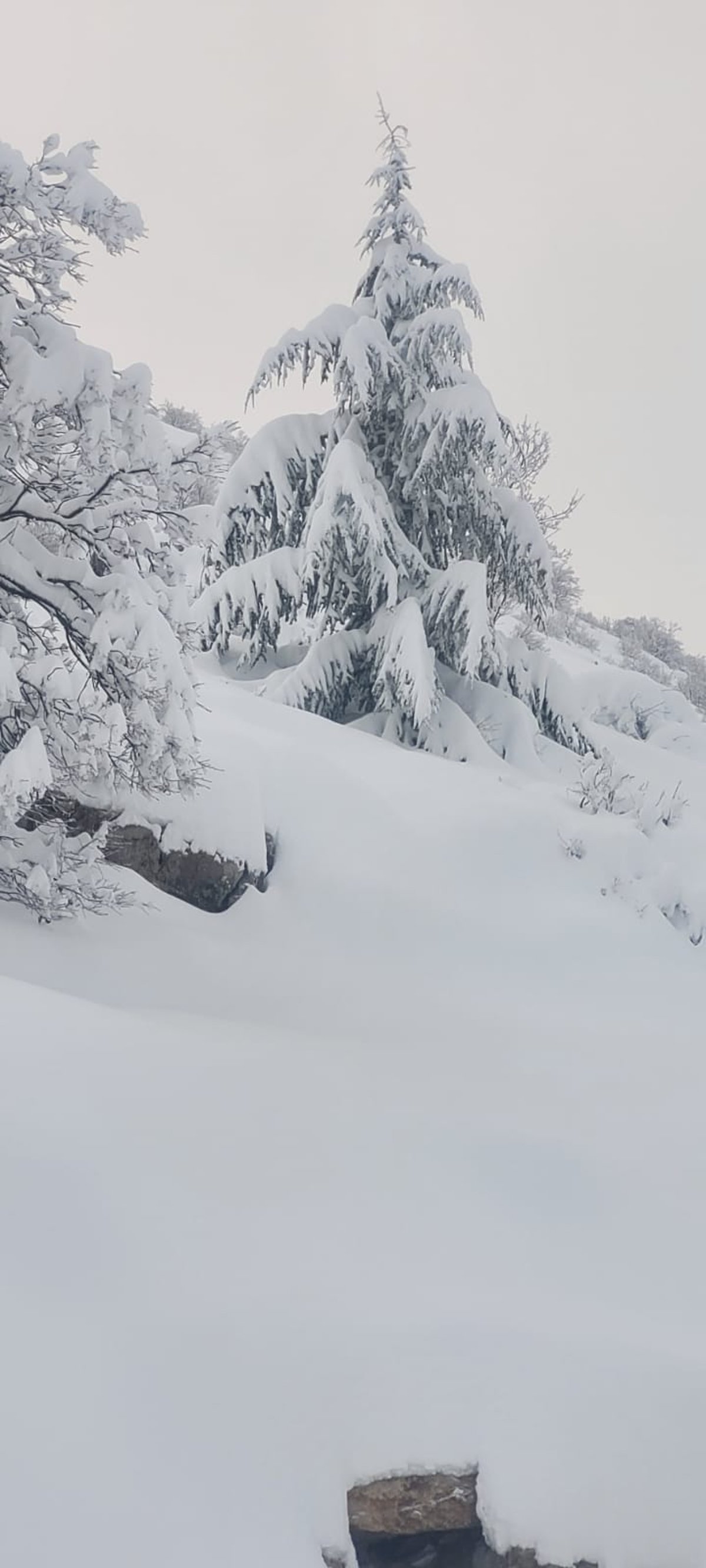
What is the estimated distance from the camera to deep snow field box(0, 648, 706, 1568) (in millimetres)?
2377

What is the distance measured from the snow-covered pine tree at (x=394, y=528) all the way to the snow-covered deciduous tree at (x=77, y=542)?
4.55 meters

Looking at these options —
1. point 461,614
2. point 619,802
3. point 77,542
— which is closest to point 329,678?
point 461,614

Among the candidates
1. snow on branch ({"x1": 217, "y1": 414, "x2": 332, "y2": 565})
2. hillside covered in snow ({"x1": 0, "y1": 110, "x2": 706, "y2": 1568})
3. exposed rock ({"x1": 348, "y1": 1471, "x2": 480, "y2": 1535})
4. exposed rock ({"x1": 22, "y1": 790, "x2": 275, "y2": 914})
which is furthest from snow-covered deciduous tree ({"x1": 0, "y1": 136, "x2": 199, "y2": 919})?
snow on branch ({"x1": 217, "y1": 414, "x2": 332, "y2": 565})

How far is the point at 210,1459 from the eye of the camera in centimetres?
239

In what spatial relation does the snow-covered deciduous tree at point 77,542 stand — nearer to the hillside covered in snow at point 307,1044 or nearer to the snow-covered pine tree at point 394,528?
the hillside covered in snow at point 307,1044

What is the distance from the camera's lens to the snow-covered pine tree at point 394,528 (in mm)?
9773

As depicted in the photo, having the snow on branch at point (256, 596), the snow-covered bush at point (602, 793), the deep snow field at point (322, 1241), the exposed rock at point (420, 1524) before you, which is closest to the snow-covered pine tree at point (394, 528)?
the snow on branch at point (256, 596)

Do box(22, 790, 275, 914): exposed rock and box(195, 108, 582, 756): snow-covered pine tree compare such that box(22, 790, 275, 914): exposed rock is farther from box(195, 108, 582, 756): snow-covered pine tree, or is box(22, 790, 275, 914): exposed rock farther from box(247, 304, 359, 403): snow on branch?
box(247, 304, 359, 403): snow on branch

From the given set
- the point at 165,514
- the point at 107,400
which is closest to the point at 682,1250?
the point at 165,514

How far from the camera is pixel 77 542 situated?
5.12 metres

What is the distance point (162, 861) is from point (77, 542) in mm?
1923

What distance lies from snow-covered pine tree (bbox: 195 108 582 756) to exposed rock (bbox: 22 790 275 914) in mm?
3932

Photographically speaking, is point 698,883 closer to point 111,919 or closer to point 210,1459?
point 111,919

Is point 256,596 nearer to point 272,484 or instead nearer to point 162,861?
point 272,484
